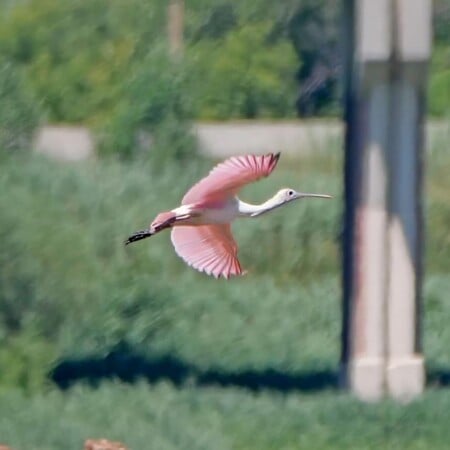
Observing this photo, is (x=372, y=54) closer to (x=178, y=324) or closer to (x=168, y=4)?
(x=178, y=324)

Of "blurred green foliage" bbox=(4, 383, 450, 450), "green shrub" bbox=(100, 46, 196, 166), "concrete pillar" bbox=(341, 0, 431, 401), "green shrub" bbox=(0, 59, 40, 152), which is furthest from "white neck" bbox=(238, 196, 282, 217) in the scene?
"green shrub" bbox=(100, 46, 196, 166)

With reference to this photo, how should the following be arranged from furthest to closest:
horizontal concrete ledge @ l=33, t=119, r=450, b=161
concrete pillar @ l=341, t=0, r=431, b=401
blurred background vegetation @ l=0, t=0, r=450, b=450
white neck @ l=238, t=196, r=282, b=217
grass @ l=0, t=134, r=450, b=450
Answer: horizontal concrete ledge @ l=33, t=119, r=450, b=161
concrete pillar @ l=341, t=0, r=431, b=401
blurred background vegetation @ l=0, t=0, r=450, b=450
grass @ l=0, t=134, r=450, b=450
white neck @ l=238, t=196, r=282, b=217

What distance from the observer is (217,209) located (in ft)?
13.4

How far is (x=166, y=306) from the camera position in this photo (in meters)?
12.5

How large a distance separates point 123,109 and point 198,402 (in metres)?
11.4

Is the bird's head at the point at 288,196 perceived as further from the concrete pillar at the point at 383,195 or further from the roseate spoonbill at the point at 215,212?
the concrete pillar at the point at 383,195

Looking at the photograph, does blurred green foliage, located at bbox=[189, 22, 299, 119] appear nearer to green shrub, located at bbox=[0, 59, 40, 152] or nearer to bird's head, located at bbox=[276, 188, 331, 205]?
green shrub, located at bbox=[0, 59, 40, 152]

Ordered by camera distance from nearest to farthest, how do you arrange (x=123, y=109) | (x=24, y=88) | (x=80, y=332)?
1. (x=80, y=332)
2. (x=24, y=88)
3. (x=123, y=109)

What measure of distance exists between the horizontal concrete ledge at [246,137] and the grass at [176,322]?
2.94 meters

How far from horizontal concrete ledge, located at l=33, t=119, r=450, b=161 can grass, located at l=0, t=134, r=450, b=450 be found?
9.66 ft

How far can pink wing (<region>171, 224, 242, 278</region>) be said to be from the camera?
13.3 ft

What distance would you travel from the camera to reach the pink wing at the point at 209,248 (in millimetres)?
4055

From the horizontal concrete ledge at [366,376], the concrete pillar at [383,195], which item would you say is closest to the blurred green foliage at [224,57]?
the concrete pillar at [383,195]

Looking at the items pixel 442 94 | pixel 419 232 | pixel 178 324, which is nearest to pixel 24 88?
pixel 178 324
